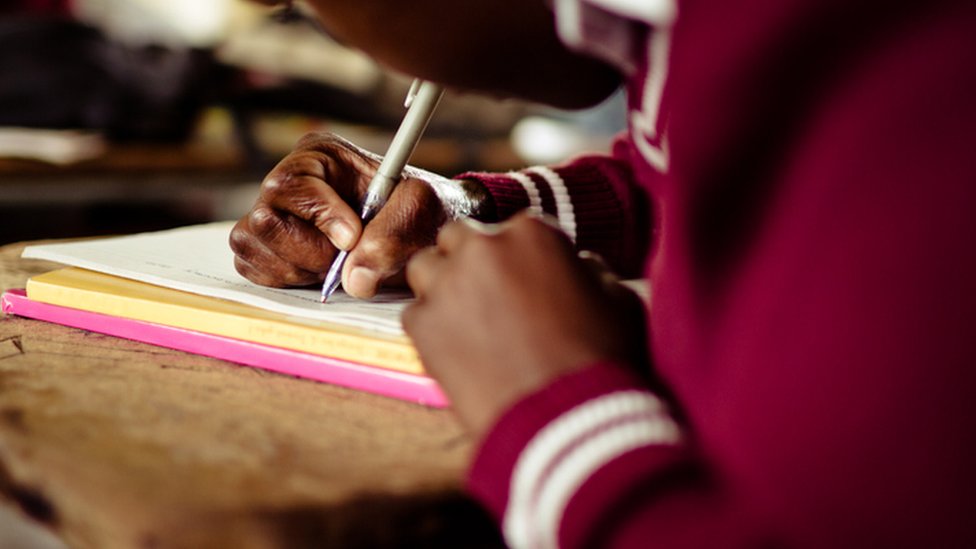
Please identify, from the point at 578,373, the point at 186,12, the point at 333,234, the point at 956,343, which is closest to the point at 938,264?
the point at 956,343

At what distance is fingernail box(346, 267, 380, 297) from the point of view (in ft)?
1.91

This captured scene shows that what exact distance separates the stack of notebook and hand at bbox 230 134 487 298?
0.02 meters

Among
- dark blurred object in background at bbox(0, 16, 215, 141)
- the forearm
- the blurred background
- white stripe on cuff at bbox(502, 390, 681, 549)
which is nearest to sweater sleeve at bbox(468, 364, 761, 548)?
white stripe on cuff at bbox(502, 390, 681, 549)

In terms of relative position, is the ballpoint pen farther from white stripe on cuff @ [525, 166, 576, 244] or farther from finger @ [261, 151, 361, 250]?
white stripe on cuff @ [525, 166, 576, 244]

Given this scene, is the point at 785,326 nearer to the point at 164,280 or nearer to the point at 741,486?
the point at 741,486

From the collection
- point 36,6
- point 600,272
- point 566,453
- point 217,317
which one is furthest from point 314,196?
point 36,6

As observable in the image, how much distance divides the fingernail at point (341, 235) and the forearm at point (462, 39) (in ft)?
0.51

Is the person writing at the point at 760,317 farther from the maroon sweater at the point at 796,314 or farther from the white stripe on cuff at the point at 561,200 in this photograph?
the white stripe on cuff at the point at 561,200

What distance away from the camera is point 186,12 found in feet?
10.8

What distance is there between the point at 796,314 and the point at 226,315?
0.33 m

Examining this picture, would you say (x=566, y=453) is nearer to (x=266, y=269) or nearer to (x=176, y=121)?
(x=266, y=269)

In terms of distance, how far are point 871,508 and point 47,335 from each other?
0.48 m

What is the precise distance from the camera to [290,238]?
0.62m

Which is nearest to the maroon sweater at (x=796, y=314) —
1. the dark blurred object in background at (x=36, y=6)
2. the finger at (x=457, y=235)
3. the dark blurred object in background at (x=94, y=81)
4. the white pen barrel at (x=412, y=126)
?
the finger at (x=457, y=235)
